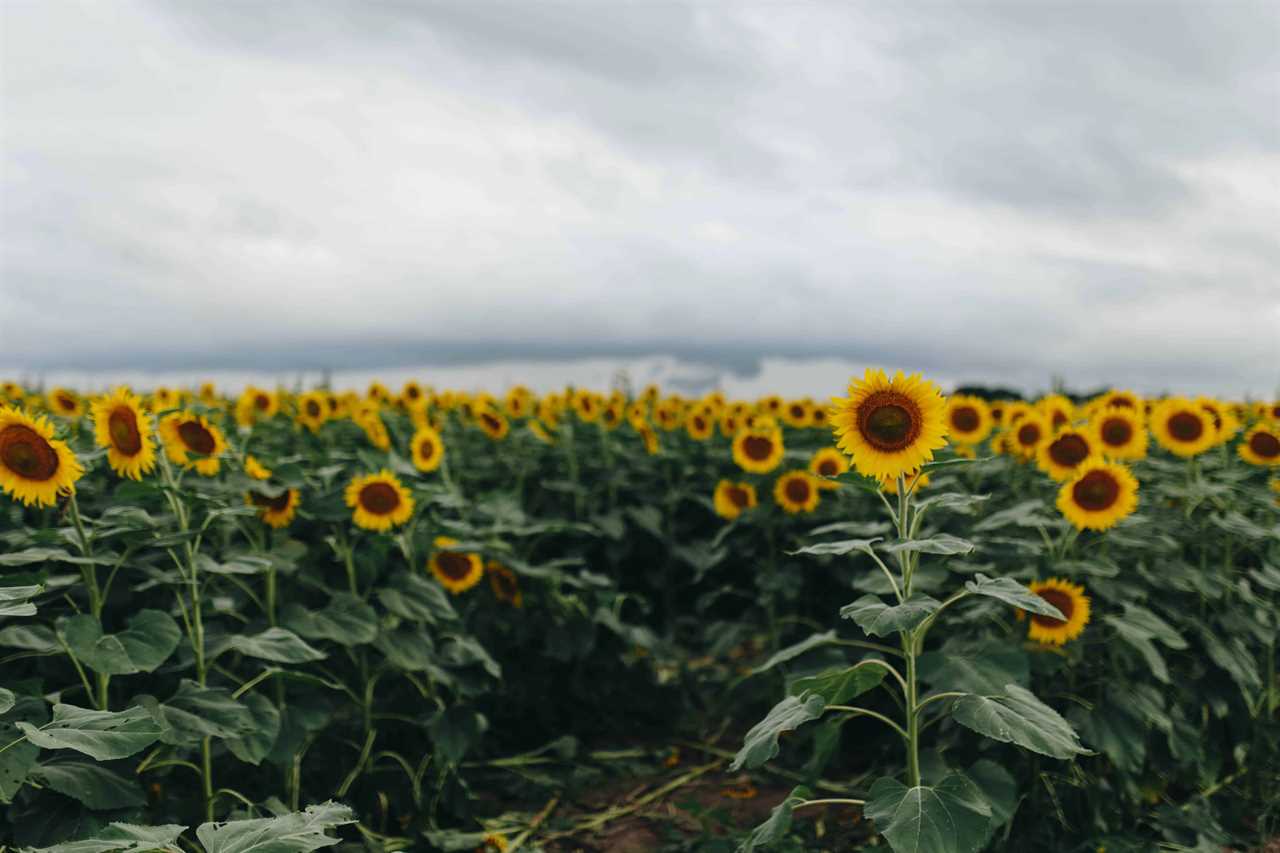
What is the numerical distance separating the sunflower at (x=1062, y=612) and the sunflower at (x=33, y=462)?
3130mm

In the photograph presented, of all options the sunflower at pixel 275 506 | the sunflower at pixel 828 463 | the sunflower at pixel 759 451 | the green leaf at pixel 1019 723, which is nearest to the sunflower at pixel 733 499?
the sunflower at pixel 759 451

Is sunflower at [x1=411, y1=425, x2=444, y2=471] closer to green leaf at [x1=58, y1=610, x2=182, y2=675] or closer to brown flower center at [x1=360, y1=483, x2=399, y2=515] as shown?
brown flower center at [x1=360, y1=483, x2=399, y2=515]

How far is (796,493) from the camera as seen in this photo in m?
5.12

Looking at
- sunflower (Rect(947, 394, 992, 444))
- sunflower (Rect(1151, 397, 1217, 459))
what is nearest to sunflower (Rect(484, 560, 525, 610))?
sunflower (Rect(947, 394, 992, 444))

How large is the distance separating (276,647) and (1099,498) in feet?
9.39

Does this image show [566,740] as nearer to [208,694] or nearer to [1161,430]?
[208,694]

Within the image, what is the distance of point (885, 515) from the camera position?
5.09 meters

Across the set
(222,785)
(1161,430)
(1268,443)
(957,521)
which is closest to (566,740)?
(222,785)

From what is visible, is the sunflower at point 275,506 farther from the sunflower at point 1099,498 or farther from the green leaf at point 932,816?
the sunflower at point 1099,498

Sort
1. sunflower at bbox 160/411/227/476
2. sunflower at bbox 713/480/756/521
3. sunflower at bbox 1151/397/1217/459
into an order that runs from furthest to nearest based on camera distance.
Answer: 1. sunflower at bbox 713/480/756/521
2. sunflower at bbox 1151/397/1217/459
3. sunflower at bbox 160/411/227/476

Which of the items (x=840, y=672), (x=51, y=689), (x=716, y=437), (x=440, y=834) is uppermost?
(x=716, y=437)

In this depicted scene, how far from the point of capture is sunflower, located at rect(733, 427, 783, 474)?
533cm

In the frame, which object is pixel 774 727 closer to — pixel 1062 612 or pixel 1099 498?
pixel 1062 612

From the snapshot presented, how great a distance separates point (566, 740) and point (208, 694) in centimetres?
209
